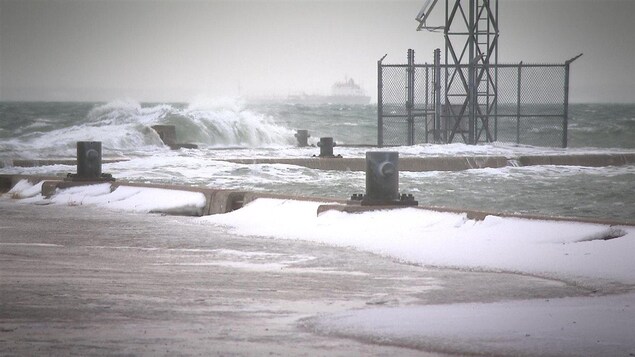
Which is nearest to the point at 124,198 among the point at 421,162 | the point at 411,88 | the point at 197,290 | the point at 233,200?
the point at 233,200

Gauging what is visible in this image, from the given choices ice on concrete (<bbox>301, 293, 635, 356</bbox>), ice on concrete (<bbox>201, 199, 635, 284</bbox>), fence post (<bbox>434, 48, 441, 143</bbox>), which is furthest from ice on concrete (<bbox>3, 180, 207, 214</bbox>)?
fence post (<bbox>434, 48, 441, 143</bbox>)

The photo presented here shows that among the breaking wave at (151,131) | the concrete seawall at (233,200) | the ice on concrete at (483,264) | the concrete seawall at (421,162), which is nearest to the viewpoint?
the ice on concrete at (483,264)

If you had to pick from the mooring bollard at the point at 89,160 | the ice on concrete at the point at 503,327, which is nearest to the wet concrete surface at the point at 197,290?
the ice on concrete at the point at 503,327

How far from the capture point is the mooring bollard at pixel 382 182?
31.8 feet

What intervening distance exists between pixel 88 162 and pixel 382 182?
5590 mm

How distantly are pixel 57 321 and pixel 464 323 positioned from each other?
210 cm

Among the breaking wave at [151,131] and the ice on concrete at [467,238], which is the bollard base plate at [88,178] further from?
the breaking wave at [151,131]

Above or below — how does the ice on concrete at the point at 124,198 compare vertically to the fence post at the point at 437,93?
below

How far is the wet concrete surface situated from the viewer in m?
4.65

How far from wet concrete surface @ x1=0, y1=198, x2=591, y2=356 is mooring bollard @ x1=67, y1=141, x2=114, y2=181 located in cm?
403

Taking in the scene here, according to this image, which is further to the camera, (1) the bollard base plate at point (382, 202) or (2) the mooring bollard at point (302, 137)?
(2) the mooring bollard at point (302, 137)

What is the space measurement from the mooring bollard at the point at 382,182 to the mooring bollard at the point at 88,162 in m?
5.35

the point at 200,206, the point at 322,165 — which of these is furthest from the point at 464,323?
the point at 322,165

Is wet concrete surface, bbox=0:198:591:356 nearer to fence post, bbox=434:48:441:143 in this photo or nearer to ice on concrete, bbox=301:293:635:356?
ice on concrete, bbox=301:293:635:356
